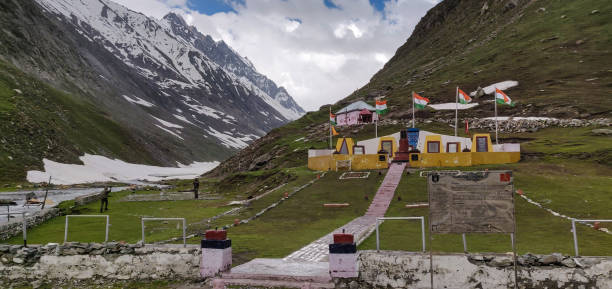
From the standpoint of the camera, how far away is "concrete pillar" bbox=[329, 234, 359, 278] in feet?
46.4

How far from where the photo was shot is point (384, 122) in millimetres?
90000

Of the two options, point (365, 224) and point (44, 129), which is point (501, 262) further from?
point (44, 129)

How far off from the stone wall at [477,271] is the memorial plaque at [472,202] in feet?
4.83

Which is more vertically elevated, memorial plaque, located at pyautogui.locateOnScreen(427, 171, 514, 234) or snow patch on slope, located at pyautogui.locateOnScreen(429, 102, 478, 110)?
snow patch on slope, located at pyautogui.locateOnScreen(429, 102, 478, 110)

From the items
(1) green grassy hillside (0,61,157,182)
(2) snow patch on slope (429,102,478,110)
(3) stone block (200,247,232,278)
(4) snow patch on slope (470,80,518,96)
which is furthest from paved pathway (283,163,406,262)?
(1) green grassy hillside (0,61,157,182)

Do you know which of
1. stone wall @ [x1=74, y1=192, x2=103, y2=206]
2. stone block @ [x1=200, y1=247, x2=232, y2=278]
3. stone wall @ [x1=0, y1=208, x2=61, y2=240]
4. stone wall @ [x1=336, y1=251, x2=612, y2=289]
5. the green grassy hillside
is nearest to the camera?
stone wall @ [x1=336, y1=251, x2=612, y2=289]

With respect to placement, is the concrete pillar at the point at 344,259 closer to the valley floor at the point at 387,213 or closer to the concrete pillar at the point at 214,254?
the concrete pillar at the point at 214,254

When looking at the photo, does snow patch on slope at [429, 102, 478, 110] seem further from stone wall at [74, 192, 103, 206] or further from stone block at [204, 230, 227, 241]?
stone block at [204, 230, 227, 241]

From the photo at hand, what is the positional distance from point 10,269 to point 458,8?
628 feet

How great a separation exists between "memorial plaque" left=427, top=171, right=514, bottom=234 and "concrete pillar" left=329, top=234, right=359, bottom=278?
2735 mm

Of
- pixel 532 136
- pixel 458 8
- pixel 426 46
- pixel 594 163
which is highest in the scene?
pixel 458 8

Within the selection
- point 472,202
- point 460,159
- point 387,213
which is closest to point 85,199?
point 387,213

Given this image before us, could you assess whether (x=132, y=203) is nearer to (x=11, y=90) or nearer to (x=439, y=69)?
(x=11, y=90)

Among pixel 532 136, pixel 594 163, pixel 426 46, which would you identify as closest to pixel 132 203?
pixel 594 163
